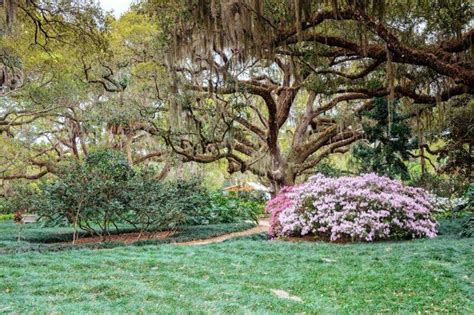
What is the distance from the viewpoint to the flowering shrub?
292 inches

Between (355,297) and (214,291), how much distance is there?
128 cm

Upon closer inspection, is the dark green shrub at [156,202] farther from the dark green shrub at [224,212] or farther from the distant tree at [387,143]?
the distant tree at [387,143]

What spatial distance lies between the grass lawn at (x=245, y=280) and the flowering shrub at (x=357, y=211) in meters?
0.89

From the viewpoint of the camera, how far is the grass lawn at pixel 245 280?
361 centimetres

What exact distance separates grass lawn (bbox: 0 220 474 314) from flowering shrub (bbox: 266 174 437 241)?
89cm

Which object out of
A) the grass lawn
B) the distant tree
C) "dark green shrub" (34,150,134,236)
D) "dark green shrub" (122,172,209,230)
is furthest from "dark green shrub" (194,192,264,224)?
the grass lawn

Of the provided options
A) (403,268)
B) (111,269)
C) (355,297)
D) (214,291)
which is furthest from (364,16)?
(111,269)

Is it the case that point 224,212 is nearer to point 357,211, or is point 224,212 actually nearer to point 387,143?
point 387,143

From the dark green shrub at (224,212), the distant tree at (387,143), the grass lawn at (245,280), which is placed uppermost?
the distant tree at (387,143)

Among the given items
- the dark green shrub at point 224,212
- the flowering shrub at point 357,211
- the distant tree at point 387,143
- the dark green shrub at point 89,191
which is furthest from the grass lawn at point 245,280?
the dark green shrub at point 224,212

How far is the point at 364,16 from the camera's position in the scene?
575 centimetres

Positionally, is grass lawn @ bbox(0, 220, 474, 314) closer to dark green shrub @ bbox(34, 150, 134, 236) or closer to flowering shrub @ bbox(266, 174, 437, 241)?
flowering shrub @ bbox(266, 174, 437, 241)

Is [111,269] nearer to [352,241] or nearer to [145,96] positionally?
[352,241]

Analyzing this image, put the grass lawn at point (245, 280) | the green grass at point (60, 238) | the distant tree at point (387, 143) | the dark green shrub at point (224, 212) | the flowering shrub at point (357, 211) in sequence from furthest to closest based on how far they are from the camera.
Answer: the dark green shrub at point (224, 212) → the distant tree at point (387, 143) → the flowering shrub at point (357, 211) → the green grass at point (60, 238) → the grass lawn at point (245, 280)
